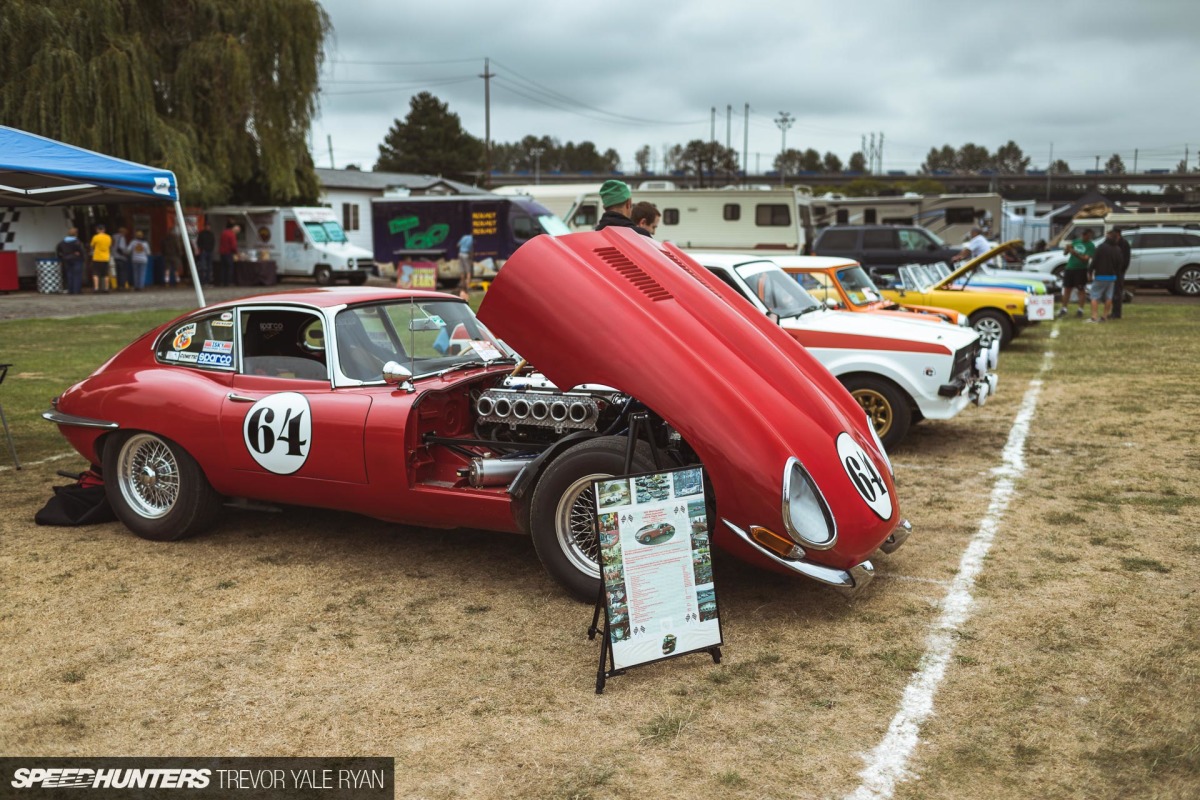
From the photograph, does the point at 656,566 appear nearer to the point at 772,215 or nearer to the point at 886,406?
the point at 886,406

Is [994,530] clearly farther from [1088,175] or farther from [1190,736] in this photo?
[1088,175]

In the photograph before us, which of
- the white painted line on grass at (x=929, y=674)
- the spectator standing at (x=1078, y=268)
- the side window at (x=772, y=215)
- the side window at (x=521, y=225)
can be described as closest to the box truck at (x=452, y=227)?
the side window at (x=521, y=225)

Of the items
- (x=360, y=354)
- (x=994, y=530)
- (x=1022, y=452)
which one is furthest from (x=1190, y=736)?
(x=1022, y=452)

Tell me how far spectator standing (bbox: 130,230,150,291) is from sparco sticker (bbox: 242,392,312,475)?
24.3m

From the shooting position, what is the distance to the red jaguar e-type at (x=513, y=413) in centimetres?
462

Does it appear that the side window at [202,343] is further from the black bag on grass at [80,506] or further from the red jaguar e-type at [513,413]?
the black bag on grass at [80,506]

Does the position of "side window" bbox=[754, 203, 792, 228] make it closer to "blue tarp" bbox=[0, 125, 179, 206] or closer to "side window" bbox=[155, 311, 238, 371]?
"blue tarp" bbox=[0, 125, 179, 206]

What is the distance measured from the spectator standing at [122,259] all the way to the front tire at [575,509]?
1020 inches

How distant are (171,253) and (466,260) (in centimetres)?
899

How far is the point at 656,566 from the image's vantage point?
4.14 meters

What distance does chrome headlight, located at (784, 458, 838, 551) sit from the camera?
4.52 m

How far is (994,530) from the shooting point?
6234mm

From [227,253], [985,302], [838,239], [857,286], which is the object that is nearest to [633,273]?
[857,286]

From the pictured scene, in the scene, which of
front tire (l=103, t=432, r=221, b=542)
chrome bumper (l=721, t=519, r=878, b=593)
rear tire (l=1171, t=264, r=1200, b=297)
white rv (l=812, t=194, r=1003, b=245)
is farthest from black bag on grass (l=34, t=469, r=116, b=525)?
white rv (l=812, t=194, r=1003, b=245)
